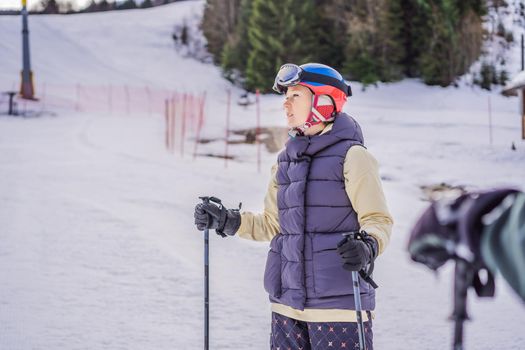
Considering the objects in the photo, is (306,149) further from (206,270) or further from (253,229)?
(206,270)

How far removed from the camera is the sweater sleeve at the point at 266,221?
2.89 metres

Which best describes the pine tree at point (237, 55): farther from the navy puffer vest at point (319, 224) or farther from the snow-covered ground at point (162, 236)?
the navy puffer vest at point (319, 224)

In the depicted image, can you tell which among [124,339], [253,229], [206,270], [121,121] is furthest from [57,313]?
[121,121]

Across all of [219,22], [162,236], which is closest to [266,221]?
[162,236]

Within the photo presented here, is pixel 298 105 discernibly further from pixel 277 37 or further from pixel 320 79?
pixel 277 37

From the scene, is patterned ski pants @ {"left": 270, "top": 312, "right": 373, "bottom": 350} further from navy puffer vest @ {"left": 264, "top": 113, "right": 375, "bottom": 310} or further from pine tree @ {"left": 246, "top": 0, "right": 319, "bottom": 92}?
pine tree @ {"left": 246, "top": 0, "right": 319, "bottom": 92}

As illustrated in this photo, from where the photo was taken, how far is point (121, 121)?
20859 millimetres

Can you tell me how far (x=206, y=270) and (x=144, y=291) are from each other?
8.24 feet

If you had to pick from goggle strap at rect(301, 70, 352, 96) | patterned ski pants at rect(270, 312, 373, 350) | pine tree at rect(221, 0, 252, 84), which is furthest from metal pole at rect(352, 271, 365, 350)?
pine tree at rect(221, 0, 252, 84)

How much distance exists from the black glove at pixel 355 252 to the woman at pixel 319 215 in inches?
5.8

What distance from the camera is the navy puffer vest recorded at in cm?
259

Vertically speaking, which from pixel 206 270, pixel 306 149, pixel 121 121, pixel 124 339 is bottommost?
pixel 121 121

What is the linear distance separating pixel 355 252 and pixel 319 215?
1.25 feet

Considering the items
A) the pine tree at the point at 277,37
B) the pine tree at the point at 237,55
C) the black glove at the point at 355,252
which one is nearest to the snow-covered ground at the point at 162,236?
the black glove at the point at 355,252
